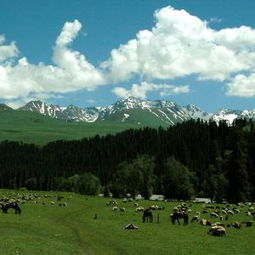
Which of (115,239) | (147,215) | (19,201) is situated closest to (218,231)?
(115,239)

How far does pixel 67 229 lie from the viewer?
52531 millimetres

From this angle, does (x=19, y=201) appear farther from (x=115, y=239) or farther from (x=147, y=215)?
(x=115, y=239)

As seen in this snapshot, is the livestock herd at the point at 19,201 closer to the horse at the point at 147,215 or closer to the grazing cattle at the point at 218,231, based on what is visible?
the horse at the point at 147,215

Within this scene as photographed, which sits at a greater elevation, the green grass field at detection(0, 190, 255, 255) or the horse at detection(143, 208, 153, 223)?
the horse at detection(143, 208, 153, 223)

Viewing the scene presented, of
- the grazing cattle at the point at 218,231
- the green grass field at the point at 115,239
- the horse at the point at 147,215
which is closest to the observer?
the green grass field at the point at 115,239

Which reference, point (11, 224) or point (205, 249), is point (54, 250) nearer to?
point (205, 249)

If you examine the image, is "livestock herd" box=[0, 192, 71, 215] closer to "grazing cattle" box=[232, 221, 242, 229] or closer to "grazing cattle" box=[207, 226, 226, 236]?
"grazing cattle" box=[232, 221, 242, 229]

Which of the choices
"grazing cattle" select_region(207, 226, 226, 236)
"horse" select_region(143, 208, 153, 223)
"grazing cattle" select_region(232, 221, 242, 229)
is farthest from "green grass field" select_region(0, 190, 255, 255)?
"horse" select_region(143, 208, 153, 223)

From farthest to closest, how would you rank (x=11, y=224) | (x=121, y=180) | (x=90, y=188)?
(x=90, y=188), (x=121, y=180), (x=11, y=224)

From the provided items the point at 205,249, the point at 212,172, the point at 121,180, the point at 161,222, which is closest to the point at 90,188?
the point at 121,180

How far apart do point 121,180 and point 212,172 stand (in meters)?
34.1

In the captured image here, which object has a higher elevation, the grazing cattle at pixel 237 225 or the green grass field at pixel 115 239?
the grazing cattle at pixel 237 225

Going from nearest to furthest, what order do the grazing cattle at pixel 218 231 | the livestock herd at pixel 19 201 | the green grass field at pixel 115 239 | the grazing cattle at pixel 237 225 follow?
the green grass field at pixel 115 239 < the grazing cattle at pixel 218 231 < the grazing cattle at pixel 237 225 < the livestock herd at pixel 19 201

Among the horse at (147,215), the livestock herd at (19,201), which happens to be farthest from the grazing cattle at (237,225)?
the livestock herd at (19,201)
